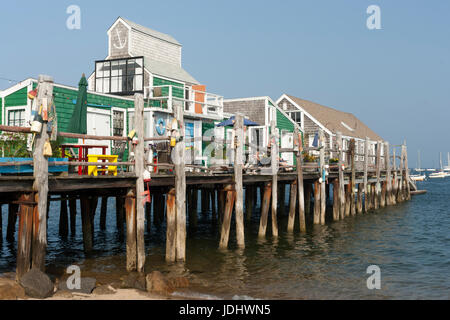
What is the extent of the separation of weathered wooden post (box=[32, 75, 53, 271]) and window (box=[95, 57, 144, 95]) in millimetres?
15151

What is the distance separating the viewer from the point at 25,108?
58.4 ft

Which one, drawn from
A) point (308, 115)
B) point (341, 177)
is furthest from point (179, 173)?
point (308, 115)

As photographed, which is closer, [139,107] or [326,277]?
[139,107]

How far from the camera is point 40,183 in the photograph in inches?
362

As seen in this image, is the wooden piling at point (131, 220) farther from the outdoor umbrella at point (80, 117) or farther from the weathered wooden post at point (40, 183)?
the outdoor umbrella at point (80, 117)

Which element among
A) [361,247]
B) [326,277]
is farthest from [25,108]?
[361,247]

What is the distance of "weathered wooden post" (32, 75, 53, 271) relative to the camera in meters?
9.17

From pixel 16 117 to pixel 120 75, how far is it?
26.7ft

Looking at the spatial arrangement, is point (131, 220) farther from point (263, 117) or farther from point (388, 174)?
point (388, 174)

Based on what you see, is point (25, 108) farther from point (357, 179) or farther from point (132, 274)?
point (357, 179)

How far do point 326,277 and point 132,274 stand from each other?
17.5 feet

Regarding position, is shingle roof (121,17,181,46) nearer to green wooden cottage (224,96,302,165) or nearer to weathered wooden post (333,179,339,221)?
green wooden cottage (224,96,302,165)

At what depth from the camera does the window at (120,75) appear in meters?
24.8

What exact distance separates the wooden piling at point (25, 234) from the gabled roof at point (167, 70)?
16542mm
